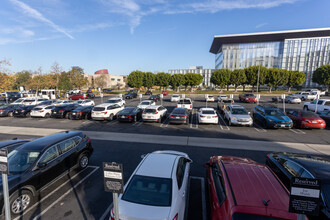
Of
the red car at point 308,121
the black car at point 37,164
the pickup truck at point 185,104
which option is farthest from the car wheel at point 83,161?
the red car at point 308,121

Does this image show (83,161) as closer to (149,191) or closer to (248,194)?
(149,191)

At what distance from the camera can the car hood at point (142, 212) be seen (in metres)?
3.25

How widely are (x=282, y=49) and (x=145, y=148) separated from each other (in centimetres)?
10323

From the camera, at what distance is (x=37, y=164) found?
535 centimetres

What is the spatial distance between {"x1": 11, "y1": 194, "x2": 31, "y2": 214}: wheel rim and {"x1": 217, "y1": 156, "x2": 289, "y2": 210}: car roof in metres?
5.69

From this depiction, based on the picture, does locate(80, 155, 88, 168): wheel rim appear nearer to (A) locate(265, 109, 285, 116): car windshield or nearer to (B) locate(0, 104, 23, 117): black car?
(A) locate(265, 109, 285, 116): car windshield

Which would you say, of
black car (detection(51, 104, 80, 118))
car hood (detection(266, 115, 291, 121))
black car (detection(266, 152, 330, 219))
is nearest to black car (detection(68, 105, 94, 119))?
black car (detection(51, 104, 80, 118))

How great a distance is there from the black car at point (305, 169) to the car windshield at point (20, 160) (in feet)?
25.7

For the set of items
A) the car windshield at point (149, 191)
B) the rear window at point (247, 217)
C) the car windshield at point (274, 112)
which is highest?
the car windshield at point (274, 112)

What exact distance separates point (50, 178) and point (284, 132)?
15.1m

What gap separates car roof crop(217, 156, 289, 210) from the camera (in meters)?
3.12

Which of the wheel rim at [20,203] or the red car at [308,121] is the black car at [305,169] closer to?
the wheel rim at [20,203]

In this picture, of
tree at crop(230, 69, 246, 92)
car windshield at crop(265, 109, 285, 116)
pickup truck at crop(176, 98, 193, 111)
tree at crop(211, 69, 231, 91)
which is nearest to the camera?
car windshield at crop(265, 109, 285, 116)

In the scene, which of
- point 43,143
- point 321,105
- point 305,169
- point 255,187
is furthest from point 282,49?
point 43,143
